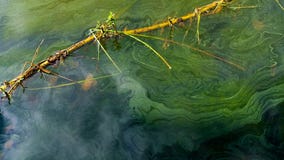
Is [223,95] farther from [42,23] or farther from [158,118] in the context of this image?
[42,23]

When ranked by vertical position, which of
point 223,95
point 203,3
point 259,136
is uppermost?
point 203,3

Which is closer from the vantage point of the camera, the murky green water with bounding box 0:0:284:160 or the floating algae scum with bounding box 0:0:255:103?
the murky green water with bounding box 0:0:284:160

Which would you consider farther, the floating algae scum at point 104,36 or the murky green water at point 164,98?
the floating algae scum at point 104,36

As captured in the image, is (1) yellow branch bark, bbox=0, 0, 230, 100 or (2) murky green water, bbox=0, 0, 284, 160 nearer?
(2) murky green water, bbox=0, 0, 284, 160

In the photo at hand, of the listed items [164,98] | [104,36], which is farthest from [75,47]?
[164,98]

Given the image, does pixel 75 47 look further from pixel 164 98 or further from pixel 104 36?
pixel 164 98

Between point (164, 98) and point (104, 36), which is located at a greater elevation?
point (104, 36)

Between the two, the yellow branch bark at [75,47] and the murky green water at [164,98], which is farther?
the yellow branch bark at [75,47]

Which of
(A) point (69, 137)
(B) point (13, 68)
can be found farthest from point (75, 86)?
(B) point (13, 68)
